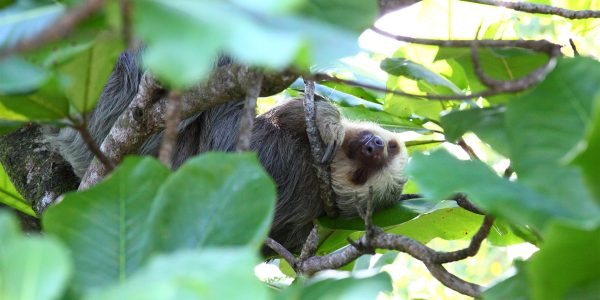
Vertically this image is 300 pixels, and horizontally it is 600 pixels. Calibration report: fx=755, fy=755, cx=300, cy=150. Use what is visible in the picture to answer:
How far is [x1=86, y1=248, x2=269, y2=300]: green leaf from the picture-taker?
2.84 ft

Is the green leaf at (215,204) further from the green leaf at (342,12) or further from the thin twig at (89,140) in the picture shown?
the thin twig at (89,140)

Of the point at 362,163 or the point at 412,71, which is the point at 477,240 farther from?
the point at 362,163

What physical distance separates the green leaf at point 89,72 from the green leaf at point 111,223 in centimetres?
35

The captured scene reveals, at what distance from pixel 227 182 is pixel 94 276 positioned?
0.28 meters

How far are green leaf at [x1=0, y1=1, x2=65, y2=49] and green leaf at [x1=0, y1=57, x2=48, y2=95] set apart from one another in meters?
0.06

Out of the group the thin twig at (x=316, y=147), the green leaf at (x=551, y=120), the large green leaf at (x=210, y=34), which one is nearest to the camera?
the large green leaf at (x=210, y=34)

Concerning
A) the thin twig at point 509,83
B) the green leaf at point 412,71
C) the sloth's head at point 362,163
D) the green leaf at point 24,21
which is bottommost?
the sloth's head at point 362,163

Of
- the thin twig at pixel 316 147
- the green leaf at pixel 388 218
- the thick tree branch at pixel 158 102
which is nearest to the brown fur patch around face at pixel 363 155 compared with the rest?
the thin twig at pixel 316 147

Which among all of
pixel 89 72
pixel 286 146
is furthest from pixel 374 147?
pixel 89 72

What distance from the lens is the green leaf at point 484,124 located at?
187 cm

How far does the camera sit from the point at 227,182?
1366 mm

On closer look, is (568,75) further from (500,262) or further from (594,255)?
(500,262)

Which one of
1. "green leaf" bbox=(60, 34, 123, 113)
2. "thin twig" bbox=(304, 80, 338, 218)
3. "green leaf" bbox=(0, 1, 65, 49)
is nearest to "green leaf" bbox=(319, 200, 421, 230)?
"thin twig" bbox=(304, 80, 338, 218)

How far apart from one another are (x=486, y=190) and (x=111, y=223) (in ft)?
2.22
